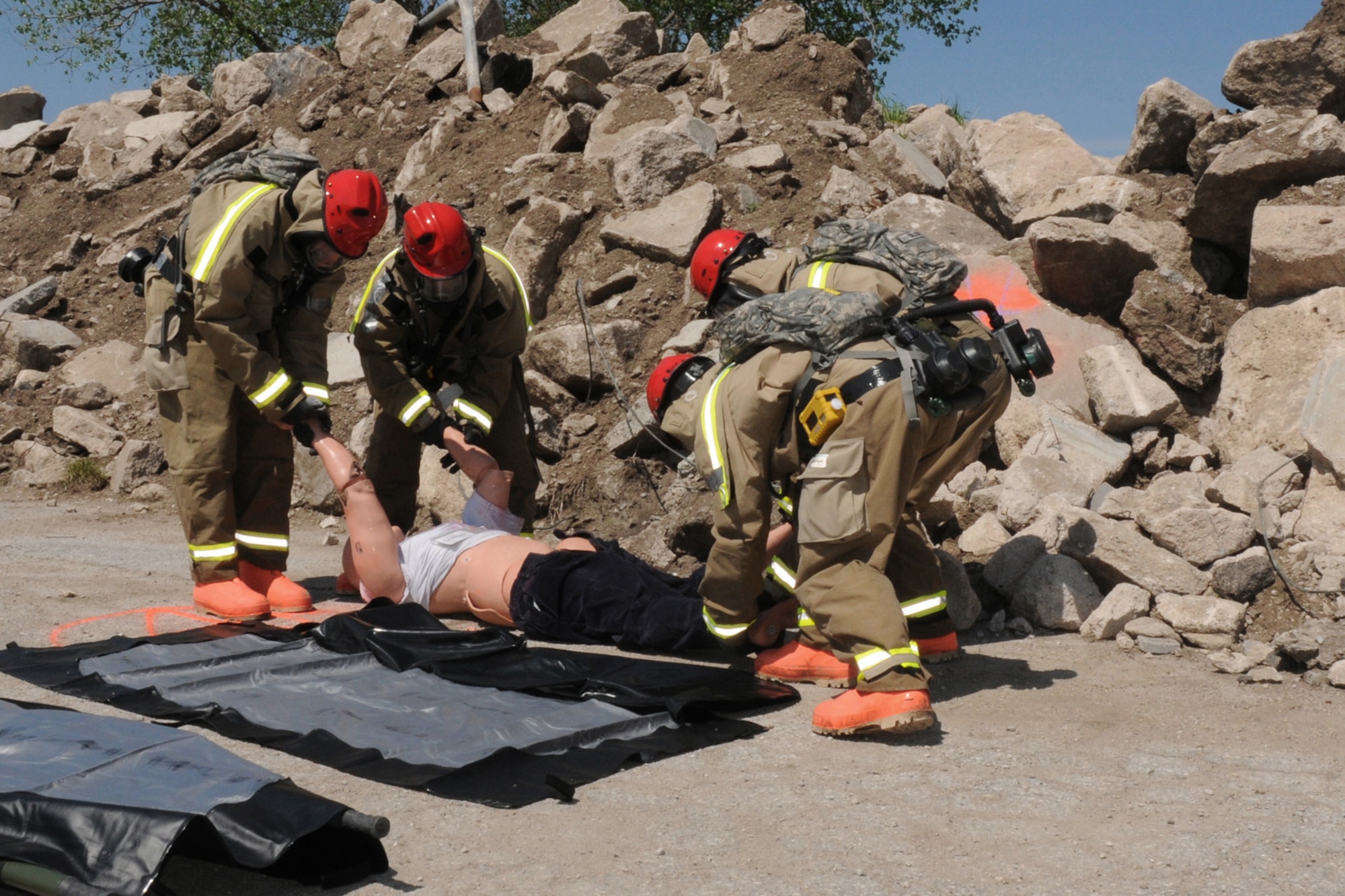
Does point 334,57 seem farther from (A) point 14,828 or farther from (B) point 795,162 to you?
(A) point 14,828

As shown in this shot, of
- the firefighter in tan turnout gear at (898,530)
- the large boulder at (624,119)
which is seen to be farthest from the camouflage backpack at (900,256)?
the large boulder at (624,119)

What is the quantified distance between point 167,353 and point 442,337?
114 centimetres

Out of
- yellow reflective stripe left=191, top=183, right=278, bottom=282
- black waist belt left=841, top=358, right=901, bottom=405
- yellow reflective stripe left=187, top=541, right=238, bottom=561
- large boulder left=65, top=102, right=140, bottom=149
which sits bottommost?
yellow reflective stripe left=187, top=541, right=238, bottom=561

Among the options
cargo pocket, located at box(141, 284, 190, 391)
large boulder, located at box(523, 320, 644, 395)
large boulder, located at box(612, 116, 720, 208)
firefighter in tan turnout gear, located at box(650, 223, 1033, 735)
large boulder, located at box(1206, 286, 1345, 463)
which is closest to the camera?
firefighter in tan turnout gear, located at box(650, 223, 1033, 735)

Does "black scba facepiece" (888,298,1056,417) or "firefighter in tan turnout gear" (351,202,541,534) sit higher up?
"black scba facepiece" (888,298,1056,417)

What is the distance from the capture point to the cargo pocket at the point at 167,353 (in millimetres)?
5129

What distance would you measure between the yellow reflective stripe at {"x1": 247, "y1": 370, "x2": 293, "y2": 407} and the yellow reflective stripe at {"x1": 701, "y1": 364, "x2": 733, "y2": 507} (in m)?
1.97

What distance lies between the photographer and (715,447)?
392cm

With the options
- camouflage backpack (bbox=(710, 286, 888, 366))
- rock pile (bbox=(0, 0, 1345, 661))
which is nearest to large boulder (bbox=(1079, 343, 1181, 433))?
rock pile (bbox=(0, 0, 1345, 661))

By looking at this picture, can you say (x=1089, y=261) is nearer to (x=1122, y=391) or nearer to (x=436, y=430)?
(x=1122, y=391)

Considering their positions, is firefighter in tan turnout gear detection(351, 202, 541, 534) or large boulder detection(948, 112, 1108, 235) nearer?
firefighter in tan turnout gear detection(351, 202, 541, 534)

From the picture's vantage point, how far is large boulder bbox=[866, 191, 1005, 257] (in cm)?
748

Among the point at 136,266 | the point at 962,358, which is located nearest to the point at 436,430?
the point at 136,266

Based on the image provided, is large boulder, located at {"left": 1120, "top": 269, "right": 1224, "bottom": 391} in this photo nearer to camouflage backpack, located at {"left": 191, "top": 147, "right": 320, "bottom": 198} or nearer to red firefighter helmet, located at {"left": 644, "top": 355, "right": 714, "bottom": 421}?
red firefighter helmet, located at {"left": 644, "top": 355, "right": 714, "bottom": 421}
